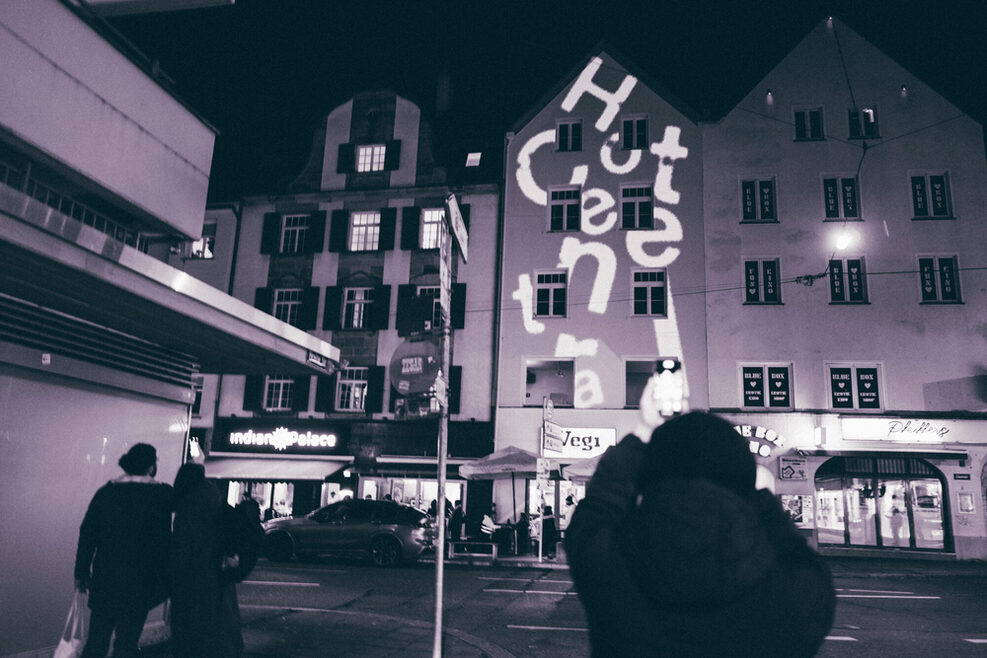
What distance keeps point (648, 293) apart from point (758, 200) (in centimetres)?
517

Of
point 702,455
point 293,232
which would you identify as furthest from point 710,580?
point 293,232

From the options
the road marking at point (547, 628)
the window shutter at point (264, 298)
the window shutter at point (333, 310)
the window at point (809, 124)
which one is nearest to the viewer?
the road marking at point (547, 628)

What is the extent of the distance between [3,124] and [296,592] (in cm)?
926

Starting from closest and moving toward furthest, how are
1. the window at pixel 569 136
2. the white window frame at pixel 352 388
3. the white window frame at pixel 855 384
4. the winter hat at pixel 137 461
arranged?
A: the winter hat at pixel 137 461
the white window frame at pixel 855 384
the white window frame at pixel 352 388
the window at pixel 569 136

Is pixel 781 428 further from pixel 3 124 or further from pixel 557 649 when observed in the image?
pixel 3 124

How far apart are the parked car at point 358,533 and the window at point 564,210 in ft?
39.9

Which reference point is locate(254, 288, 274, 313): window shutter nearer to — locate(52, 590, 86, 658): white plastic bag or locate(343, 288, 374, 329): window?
locate(343, 288, 374, 329): window

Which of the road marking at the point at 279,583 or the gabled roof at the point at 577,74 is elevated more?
the gabled roof at the point at 577,74

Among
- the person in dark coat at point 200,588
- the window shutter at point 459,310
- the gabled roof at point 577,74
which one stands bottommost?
the person in dark coat at point 200,588

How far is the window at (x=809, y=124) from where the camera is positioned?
2534 centimetres

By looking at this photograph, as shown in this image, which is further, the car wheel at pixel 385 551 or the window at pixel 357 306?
the window at pixel 357 306

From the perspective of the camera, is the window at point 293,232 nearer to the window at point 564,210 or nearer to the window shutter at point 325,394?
the window shutter at point 325,394

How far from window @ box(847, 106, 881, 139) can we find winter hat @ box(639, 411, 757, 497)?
2692cm

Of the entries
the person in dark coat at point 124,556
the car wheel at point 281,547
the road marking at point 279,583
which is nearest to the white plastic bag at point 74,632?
the person in dark coat at point 124,556
